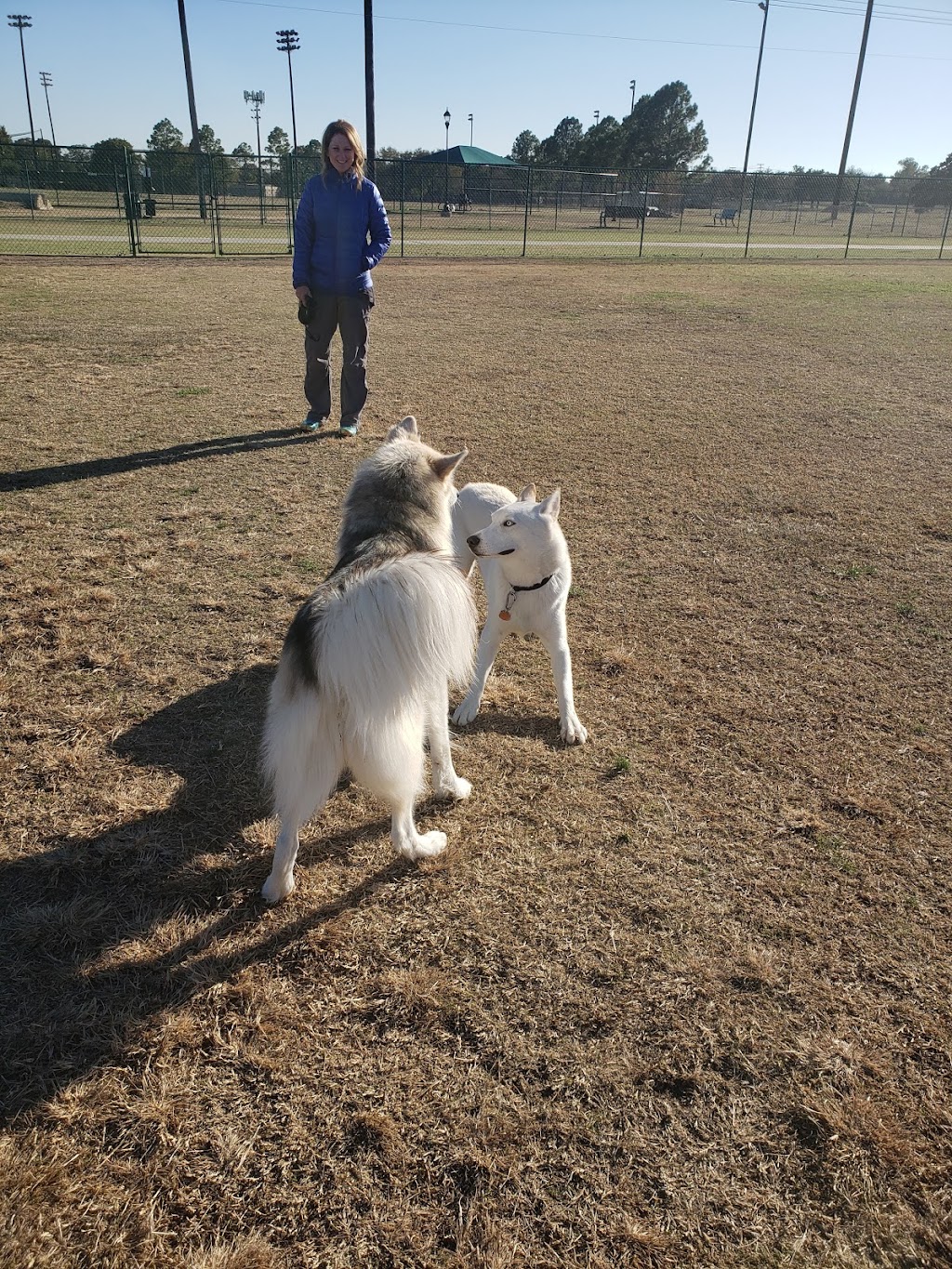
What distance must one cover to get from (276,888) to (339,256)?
18.5 feet

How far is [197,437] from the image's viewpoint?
264 inches

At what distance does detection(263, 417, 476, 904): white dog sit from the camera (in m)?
1.99

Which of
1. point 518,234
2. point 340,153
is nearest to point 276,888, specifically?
point 340,153

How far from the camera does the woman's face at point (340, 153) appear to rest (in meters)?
5.91

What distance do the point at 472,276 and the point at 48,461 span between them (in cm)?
1404

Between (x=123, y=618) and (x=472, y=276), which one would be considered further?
(x=472, y=276)

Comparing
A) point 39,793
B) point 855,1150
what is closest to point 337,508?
point 39,793

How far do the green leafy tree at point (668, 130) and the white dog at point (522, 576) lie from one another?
77.2 m

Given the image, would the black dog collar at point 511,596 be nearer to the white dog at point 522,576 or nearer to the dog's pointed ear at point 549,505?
the white dog at point 522,576

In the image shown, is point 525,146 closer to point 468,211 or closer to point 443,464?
point 468,211

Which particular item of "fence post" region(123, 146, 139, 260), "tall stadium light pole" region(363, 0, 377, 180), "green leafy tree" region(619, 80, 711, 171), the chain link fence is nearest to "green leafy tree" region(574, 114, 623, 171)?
"green leafy tree" region(619, 80, 711, 171)

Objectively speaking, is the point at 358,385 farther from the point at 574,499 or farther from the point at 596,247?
the point at 596,247

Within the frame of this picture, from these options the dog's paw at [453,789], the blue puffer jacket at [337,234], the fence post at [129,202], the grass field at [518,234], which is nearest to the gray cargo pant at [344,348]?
the blue puffer jacket at [337,234]

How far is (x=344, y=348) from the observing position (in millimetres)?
6691
